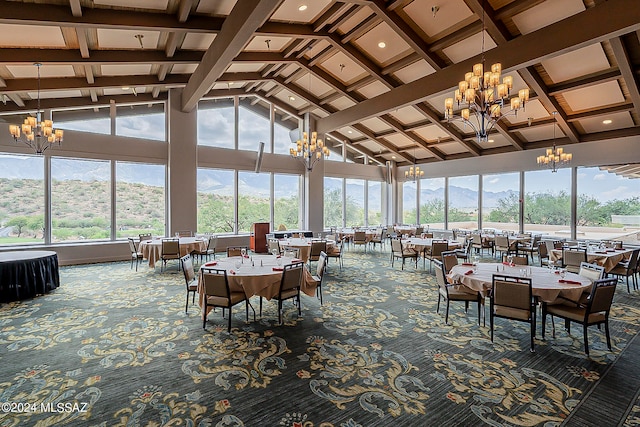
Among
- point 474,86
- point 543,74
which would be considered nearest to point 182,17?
point 474,86

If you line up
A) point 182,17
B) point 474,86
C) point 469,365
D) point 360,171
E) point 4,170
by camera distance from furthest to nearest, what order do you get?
point 360,171 < point 4,170 < point 182,17 < point 474,86 < point 469,365

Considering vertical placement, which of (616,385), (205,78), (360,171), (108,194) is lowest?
(616,385)

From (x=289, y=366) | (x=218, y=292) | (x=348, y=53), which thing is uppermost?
(x=348, y=53)

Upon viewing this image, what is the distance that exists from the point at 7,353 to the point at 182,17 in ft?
18.4

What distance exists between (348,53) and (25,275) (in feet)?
27.7

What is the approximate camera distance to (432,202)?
50.0 ft

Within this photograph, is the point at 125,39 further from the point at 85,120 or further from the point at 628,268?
the point at 628,268

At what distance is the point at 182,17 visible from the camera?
18.7ft

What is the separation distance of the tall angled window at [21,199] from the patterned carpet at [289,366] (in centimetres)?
414

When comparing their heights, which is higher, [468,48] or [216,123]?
[468,48]

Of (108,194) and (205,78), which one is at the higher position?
(205,78)

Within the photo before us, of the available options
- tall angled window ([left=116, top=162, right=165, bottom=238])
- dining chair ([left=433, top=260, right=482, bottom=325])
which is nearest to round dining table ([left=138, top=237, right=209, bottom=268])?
tall angled window ([left=116, top=162, right=165, bottom=238])

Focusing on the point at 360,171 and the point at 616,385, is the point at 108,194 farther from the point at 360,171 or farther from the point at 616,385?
the point at 616,385

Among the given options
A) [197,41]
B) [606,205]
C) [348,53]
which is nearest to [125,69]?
[197,41]
